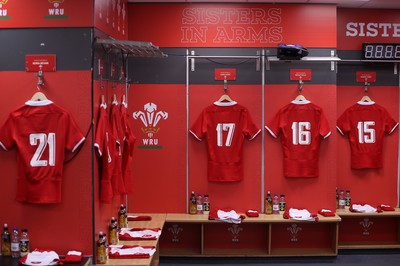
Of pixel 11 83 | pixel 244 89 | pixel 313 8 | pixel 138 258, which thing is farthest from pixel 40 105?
pixel 313 8

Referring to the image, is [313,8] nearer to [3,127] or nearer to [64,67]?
[64,67]

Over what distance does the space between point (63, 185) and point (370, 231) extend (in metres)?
4.11

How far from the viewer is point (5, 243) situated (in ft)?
13.3

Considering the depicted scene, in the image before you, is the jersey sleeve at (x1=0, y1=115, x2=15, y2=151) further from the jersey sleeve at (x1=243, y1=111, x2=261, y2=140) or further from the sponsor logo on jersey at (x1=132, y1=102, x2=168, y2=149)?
the jersey sleeve at (x1=243, y1=111, x2=261, y2=140)

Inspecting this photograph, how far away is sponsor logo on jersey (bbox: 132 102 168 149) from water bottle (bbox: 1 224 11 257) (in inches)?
88.1

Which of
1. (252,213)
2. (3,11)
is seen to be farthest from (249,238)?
(3,11)

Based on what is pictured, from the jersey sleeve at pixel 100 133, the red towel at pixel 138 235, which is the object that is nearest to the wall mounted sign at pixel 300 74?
the red towel at pixel 138 235

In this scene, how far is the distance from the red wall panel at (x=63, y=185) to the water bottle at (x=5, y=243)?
0.06 meters

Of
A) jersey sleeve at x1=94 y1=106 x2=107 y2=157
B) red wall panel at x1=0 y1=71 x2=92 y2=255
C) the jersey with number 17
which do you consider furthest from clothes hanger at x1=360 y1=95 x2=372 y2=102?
red wall panel at x1=0 y1=71 x2=92 y2=255

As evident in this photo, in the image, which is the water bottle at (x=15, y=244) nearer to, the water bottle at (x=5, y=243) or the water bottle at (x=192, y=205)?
the water bottle at (x=5, y=243)

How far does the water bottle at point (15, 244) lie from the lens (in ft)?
13.2

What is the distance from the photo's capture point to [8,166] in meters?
4.08

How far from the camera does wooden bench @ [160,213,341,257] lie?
6.07m

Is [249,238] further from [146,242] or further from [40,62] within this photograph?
[40,62]
